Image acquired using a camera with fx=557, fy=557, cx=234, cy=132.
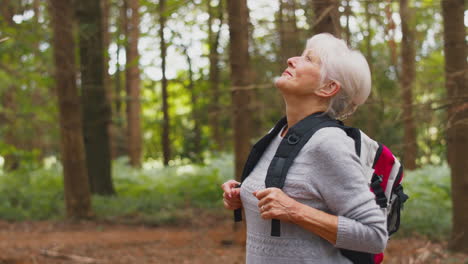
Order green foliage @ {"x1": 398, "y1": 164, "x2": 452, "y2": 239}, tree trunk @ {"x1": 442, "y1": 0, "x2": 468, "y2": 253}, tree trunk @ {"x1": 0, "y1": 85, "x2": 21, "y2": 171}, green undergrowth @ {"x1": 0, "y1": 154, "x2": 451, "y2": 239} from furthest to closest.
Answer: tree trunk @ {"x1": 0, "y1": 85, "x2": 21, "y2": 171} < green undergrowth @ {"x1": 0, "y1": 154, "x2": 451, "y2": 239} < green foliage @ {"x1": 398, "y1": 164, "x2": 452, "y2": 239} < tree trunk @ {"x1": 442, "y1": 0, "x2": 468, "y2": 253}

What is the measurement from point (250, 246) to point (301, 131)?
1.75ft

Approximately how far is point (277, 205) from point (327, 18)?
5.03 meters

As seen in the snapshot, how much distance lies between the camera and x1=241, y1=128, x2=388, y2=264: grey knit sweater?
6.82 feet

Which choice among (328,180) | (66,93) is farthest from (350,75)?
(66,93)

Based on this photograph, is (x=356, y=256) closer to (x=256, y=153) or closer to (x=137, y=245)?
(x=256, y=153)

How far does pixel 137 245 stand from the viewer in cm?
988

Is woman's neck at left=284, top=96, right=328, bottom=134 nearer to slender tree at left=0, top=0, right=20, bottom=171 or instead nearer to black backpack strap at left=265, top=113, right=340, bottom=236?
black backpack strap at left=265, top=113, right=340, bottom=236

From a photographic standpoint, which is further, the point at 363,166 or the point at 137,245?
the point at 137,245

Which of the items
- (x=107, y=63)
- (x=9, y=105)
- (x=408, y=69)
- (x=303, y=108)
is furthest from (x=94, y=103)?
(x=303, y=108)

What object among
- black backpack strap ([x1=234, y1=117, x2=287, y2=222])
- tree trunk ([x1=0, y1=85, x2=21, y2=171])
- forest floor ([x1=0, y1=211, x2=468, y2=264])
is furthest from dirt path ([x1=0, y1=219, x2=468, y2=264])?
black backpack strap ([x1=234, y1=117, x2=287, y2=222])

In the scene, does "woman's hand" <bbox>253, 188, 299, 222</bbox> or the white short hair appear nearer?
"woman's hand" <bbox>253, 188, 299, 222</bbox>

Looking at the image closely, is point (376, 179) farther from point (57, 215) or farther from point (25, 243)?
point (57, 215)

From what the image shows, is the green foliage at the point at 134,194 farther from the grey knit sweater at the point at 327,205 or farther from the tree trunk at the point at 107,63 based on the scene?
the grey knit sweater at the point at 327,205

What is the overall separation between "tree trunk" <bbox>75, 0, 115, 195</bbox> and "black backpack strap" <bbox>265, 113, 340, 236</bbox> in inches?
459
